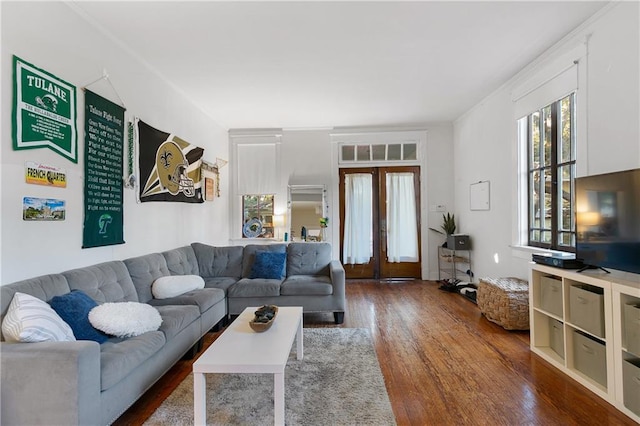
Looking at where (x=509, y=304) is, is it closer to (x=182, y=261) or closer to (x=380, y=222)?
(x=380, y=222)

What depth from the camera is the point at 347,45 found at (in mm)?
3221

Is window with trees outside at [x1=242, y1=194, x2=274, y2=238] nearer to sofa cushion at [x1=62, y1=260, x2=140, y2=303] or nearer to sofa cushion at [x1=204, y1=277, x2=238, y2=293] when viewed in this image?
sofa cushion at [x1=204, y1=277, x2=238, y2=293]

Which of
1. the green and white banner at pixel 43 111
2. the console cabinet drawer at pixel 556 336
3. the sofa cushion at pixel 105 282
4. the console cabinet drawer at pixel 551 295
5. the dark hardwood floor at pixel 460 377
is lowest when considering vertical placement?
the dark hardwood floor at pixel 460 377

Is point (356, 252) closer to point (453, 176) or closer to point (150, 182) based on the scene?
point (453, 176)

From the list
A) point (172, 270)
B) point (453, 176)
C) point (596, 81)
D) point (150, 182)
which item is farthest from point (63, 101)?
point (453, 176)

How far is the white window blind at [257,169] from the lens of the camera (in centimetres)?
637

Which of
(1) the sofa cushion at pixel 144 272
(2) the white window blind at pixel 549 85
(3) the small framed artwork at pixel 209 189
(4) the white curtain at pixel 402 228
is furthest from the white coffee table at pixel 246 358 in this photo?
(4) the white curtain at pixel 402 228

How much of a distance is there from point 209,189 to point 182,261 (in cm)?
174

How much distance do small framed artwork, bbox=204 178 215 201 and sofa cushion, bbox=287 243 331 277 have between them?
1704mm

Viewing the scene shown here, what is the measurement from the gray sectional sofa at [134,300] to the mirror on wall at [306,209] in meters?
→ 1.77

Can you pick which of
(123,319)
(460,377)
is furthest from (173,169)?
(460,377)

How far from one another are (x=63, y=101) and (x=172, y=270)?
1.87 m

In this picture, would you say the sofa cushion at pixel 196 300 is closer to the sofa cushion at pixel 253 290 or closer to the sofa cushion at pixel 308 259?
the sofa cushion at pixel 253 290

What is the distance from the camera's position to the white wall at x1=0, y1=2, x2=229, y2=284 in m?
2.07
